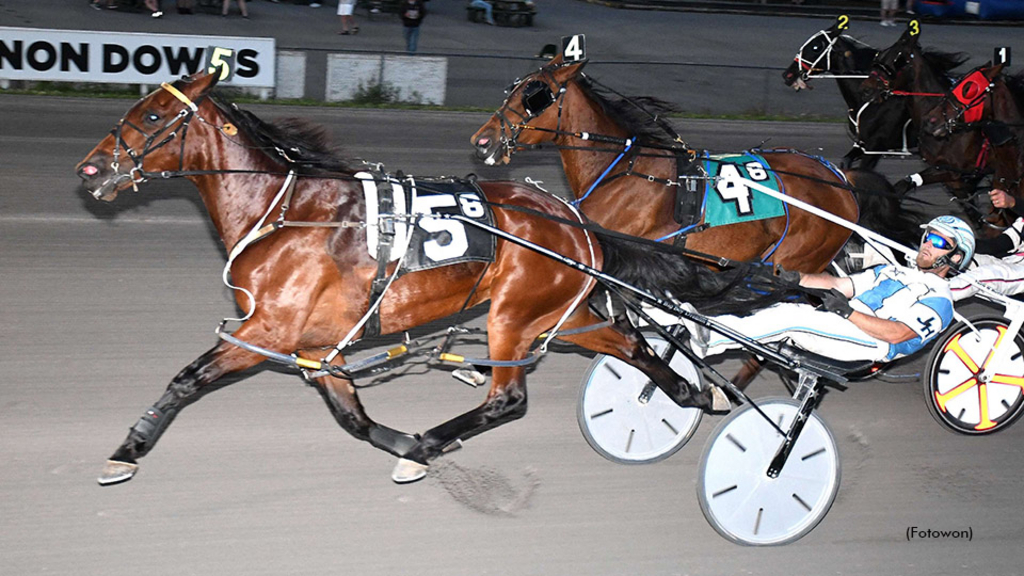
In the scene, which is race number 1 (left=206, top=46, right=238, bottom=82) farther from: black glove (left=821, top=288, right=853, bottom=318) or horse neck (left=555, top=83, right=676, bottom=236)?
black glove (left=821, top=288, right=853, bottom=318)

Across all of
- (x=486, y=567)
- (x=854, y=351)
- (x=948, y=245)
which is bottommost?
(x=486, y=567)

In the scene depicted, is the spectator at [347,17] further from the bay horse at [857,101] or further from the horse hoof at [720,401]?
the horse hoof at [720,401]

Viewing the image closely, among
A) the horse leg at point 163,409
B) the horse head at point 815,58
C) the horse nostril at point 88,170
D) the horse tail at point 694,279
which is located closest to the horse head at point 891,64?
the horse head at point 815,58

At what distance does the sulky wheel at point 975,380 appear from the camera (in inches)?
198

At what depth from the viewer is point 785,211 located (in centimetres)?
552

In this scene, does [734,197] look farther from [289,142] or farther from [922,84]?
[922,84]

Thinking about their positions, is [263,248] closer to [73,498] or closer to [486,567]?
[73,498]

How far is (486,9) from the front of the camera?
20.8 metres

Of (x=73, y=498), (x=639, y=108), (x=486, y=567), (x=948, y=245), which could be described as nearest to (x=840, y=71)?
(x=639, y=108)

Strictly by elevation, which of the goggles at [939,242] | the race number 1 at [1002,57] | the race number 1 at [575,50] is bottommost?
the goggles at [939,242]

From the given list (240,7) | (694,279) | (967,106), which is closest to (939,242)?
(694,279)

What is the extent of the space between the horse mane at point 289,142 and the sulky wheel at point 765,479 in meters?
1.99

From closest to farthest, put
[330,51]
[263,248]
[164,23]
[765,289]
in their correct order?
[263,248] < [765,289] < [330,51] < [164,23]

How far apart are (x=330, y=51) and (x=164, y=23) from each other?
5.82 metres
